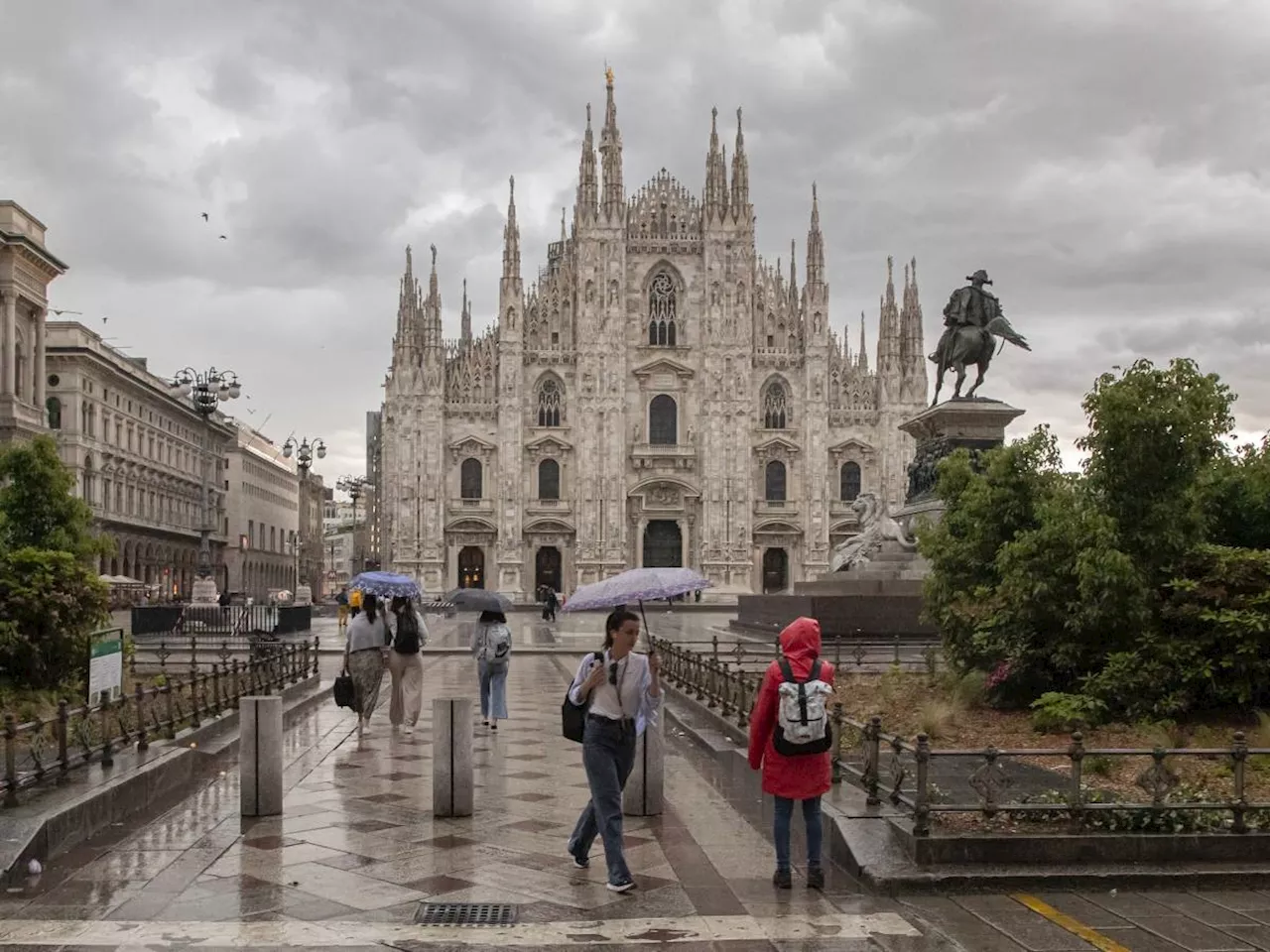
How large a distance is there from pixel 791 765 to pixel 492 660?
7.78m

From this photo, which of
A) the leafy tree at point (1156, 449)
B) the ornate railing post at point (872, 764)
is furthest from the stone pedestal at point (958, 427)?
the ornate railing post at point (872, 764)

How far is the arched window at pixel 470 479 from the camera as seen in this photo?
222ft

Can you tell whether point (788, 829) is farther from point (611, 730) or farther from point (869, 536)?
point (869, 536)

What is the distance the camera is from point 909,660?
22.2m

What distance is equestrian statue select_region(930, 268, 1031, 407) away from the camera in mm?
26125

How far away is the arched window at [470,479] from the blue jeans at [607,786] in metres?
59.8

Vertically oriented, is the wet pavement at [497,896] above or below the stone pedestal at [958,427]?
below

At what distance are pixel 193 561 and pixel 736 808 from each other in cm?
8008

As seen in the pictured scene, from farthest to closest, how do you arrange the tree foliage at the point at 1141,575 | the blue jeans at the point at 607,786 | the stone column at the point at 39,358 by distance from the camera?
the stone column at the point at 39,358 → the tree foliage at the point at 1141,575 → the blue jeans at the point at 607,786

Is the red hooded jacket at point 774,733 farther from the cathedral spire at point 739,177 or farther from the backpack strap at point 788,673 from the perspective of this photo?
the cathedral spire at point 739,177

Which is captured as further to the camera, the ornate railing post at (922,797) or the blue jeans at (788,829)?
the ornate railing post at (922,797)

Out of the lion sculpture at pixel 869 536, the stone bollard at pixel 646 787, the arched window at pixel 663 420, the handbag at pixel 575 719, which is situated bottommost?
the stone bollard at pixel 646 787

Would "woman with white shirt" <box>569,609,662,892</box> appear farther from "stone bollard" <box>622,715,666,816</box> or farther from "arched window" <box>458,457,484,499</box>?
"arched window" <box>458,457,484,499</box>

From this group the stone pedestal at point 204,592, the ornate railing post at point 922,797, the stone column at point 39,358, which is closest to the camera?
the ornate railing post at point 922,797
